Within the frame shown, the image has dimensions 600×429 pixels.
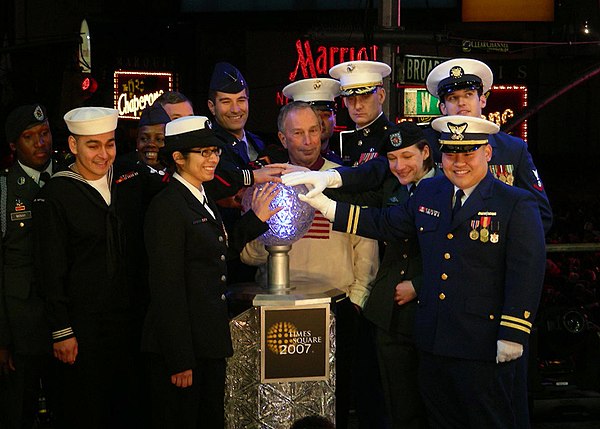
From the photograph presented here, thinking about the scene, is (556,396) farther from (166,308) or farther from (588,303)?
(166,308)

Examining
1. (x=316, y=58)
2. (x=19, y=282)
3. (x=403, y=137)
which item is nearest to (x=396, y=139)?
(x=403, y=137)

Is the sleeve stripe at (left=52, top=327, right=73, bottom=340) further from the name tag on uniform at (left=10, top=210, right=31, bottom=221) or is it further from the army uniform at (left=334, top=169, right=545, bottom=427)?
the army uniform at (left=334, top=169, right=545, bottom=427)

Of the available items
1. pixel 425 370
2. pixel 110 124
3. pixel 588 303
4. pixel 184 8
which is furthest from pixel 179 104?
pixel 184 8

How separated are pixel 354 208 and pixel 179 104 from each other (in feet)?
4.88

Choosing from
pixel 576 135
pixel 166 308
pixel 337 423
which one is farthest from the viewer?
pixel 576 135

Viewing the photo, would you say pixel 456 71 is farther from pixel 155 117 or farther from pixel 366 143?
pixel 155 117

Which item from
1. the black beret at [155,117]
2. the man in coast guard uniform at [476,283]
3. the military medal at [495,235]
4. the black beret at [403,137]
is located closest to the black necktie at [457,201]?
the man in coast guard uniform at [476,283]

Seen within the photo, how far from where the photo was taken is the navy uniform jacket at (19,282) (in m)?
5.91

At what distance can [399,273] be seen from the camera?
231 inches

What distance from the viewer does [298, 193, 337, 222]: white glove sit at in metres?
5.59

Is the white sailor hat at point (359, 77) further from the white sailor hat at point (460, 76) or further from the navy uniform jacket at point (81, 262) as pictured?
the navy uniform jacket at point (81, 262)

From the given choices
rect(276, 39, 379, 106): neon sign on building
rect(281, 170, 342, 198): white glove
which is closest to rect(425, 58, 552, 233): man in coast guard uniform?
rect(281, 170, 342, 198): white glove

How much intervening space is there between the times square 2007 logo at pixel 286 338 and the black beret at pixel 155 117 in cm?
154

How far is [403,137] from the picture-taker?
5734mm
